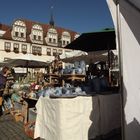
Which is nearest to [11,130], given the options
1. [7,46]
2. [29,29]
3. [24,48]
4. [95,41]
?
[95,41]

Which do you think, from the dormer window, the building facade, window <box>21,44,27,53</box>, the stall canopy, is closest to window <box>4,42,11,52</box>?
the building facade

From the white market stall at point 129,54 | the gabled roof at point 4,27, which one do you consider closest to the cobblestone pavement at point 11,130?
the white market stall at point 129,54

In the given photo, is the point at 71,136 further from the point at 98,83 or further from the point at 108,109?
the point at 98,83

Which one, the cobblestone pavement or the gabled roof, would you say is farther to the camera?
the gabled roof

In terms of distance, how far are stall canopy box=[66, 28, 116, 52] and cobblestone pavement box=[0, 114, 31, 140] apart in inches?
109

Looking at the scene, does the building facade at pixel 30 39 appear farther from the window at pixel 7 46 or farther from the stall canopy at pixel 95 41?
the stall canopy at pixel 95 41

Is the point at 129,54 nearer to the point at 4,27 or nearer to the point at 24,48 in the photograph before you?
the point at 24,48

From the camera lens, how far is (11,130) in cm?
732

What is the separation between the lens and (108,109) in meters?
6.25

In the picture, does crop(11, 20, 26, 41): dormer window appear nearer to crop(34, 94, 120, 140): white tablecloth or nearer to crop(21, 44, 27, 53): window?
crop(21, 44, 27, 53): window

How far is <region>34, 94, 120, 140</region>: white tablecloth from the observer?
5148 mm

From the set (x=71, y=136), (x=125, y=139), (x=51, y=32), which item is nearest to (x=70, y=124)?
(x=71, y=136)

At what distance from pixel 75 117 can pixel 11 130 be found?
106 inches

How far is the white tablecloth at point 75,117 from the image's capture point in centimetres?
515
